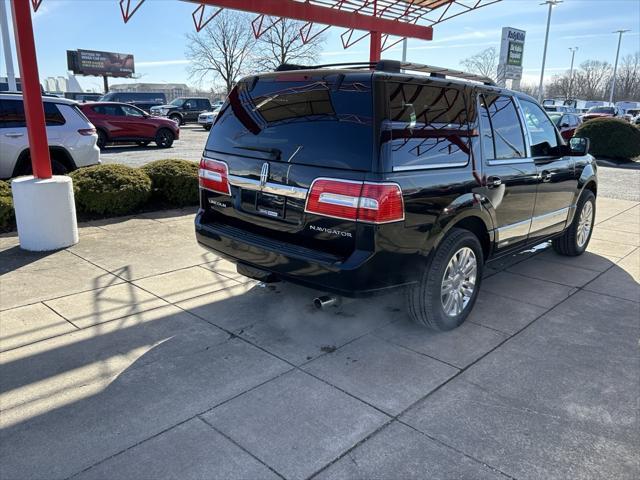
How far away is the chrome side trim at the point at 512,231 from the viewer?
448cm

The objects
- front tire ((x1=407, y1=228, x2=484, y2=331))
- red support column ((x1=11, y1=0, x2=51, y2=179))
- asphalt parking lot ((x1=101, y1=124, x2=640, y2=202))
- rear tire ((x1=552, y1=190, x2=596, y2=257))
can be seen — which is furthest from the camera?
asphalt parking lot ((x1=101, y1=124, x2=640, y2=202))

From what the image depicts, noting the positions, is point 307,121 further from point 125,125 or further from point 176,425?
point 125,125

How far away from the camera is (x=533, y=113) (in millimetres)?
5195

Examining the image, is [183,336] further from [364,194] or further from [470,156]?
[470,156]

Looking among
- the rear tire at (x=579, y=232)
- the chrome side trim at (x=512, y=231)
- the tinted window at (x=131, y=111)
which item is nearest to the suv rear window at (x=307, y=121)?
the chrome side trim at (x=512, y=231)

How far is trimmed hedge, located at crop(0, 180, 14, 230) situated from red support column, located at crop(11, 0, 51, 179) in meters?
0.87

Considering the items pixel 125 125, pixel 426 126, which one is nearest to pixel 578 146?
pixel 426 126

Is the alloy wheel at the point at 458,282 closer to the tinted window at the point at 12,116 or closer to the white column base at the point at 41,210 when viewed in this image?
the white column base at the point at 41,210

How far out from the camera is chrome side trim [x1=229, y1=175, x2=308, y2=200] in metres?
3.38

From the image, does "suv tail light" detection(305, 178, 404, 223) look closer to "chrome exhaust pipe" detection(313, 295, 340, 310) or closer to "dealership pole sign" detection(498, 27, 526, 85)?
"chrome exhaust pipe" detection(313, 295, 340, 310)

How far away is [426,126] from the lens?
11.7ft

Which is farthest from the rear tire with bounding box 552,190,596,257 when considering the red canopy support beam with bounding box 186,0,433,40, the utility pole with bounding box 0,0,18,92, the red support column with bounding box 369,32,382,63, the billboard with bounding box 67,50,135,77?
the billboard with bounding box 67,50,135,77

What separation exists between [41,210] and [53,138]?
158 inches

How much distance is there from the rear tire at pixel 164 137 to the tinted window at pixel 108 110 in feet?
5.09
